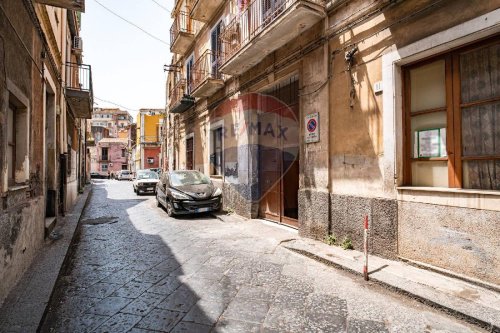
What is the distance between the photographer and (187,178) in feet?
35.3

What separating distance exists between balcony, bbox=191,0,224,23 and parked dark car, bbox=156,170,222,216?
6.21 meters

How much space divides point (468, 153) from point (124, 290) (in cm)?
483

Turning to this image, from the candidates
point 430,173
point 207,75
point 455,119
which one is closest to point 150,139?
point 207,75

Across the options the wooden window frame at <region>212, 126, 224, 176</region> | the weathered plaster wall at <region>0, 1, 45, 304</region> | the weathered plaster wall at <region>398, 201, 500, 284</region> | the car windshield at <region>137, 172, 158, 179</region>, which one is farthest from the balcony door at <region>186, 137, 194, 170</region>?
the weathered plaster wall at <region>398, 201, 500, 284</region>

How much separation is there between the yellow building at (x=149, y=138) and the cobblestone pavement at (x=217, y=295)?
112 feet

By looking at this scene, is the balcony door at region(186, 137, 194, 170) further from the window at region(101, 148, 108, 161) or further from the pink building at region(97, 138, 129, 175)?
the window at region(101, 148, 108, 161)

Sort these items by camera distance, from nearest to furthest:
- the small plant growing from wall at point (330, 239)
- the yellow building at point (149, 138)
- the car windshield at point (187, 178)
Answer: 1. the small plant growing from wall at point (330, 239)
2. the car windshield at point (187, 178)
3. the yellow building at point (149, 138)

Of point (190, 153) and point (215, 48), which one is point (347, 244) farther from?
point (190, 153)

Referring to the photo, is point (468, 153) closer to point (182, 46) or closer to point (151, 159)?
point (182, 46)

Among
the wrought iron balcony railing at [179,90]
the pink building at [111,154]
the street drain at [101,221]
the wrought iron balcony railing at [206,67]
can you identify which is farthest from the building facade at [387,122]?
the pink building at [111,154]

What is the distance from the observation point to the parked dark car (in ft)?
31.2

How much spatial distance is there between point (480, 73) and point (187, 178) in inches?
346

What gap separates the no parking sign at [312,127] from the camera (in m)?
6.18

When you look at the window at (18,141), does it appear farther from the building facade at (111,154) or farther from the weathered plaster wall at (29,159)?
the building facade at (111,154)
